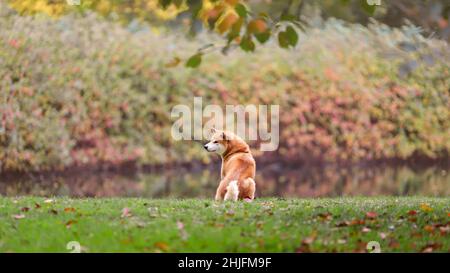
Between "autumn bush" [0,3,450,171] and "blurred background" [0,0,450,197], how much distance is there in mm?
19

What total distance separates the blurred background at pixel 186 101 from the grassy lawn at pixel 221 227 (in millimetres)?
4239

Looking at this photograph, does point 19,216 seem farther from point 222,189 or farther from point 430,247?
point 430,247

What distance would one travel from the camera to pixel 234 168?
646cm

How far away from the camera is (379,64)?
13367mm

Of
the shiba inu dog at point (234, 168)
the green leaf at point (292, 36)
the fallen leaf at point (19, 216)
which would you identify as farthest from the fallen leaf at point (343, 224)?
Result: the fallen leaf at point (19, 216)

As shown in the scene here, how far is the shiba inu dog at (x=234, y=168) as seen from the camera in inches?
255

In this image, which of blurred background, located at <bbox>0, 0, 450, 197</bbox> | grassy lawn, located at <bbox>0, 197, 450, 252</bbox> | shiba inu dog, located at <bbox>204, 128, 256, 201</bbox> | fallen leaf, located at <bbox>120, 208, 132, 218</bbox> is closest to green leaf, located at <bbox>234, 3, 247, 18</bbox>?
grassy lawn, located at <bbox>0, 197, 450, 252</bbox>

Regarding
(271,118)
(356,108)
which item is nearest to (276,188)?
(271,118)

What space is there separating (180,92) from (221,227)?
7.62 metres

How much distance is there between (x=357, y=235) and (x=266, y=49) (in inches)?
335

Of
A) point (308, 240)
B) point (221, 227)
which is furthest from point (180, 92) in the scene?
point (308, 240)

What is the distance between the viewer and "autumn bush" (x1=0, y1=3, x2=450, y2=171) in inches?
456

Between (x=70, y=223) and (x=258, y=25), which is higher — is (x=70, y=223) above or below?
below
